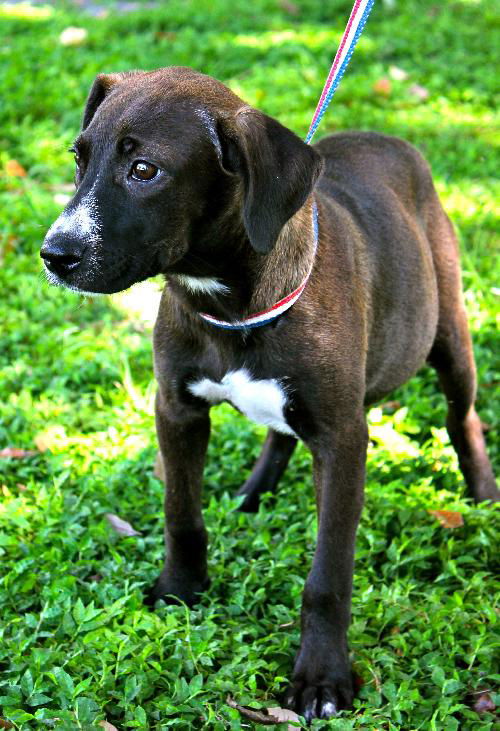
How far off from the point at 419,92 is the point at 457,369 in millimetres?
4560

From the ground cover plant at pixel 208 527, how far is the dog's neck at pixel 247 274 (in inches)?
41.8

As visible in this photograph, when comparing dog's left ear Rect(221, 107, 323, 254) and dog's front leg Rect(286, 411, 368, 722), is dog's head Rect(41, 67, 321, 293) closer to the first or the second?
dog's left ear Rect(221, 107, 323, 254)

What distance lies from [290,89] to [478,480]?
4816 mm

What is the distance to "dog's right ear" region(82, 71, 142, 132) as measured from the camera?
11.2 feet

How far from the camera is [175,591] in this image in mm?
3779

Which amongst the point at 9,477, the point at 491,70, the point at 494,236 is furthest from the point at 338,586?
the point at 491,70

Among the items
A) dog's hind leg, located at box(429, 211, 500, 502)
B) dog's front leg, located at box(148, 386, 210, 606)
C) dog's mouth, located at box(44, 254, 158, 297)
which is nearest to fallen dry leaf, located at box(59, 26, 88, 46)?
dog's hind leg, located at box(429, 211, 500, 502)

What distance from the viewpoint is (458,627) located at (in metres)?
3.55

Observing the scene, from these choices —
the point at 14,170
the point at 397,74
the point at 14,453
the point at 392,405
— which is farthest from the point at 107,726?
the point at 397,74

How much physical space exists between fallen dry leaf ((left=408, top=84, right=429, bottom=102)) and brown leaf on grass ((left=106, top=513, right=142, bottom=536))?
17.5 feet

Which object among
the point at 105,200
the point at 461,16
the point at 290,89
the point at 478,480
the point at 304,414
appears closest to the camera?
the point at 105,200

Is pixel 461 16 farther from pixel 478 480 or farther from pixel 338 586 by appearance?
pixel 338 586

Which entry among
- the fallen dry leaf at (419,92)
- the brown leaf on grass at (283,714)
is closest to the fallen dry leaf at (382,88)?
the fallen dry leaf at (419,92)

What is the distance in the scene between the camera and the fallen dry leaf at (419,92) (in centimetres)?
838
